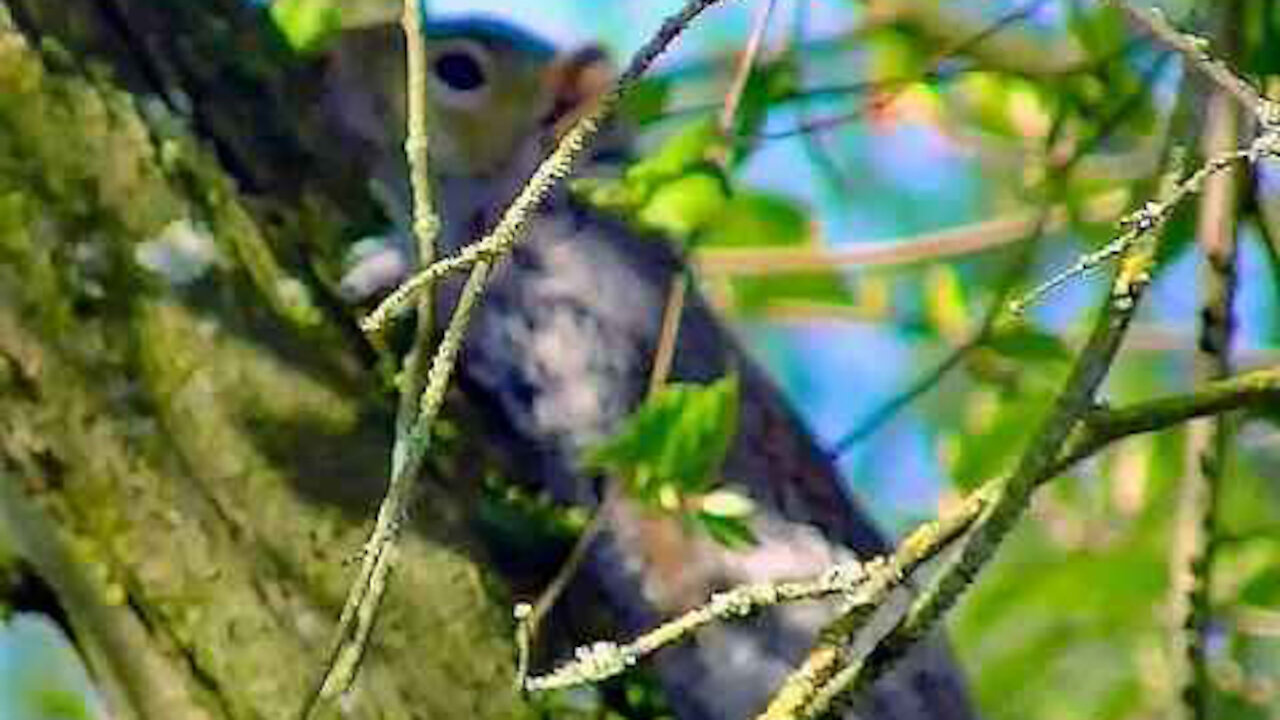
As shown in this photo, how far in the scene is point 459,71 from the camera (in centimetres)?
221

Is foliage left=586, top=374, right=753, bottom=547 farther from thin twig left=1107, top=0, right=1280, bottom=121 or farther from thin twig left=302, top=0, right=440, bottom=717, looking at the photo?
thin twig left=1107, top=0, right=1280, bottom=121

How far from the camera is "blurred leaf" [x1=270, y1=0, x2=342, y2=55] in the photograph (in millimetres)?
1489

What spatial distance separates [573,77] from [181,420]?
94cm

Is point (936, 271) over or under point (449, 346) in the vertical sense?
over

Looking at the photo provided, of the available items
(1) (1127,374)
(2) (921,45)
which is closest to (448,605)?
(2) (921,45)

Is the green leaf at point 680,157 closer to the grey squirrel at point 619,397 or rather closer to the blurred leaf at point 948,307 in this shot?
the grey squirrel at point 619,397

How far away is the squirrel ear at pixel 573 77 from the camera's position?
212cm

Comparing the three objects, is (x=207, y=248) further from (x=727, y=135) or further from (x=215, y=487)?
(x=727, y=135)

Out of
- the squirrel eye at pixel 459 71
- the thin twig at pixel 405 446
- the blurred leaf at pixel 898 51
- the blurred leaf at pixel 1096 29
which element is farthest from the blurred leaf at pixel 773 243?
the thin twig at pixel 405 446

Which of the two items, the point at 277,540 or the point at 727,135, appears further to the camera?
the point at 727,135

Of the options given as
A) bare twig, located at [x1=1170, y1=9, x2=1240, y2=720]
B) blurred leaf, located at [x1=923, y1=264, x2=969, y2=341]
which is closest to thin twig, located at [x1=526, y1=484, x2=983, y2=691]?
bare twig, located at [x1=1170, y1=9, x2=1240, y2=720]

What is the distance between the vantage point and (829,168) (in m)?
1.46

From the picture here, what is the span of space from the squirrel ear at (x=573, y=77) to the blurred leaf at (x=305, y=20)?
613mm

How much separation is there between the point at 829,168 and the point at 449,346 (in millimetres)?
581
